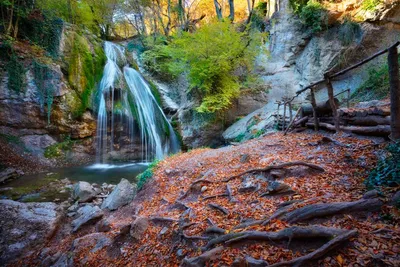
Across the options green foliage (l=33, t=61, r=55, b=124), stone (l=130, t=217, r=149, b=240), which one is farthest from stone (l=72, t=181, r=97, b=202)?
green foliage (l=33, t=61, r=55, b=124)

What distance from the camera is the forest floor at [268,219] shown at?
6.07 ft

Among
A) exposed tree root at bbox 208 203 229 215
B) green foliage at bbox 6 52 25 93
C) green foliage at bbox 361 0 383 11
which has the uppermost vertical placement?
green foliage at bbox 361 0 383 11

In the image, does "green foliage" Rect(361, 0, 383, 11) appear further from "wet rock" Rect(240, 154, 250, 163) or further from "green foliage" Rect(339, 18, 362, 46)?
"wet rock" Rect(240, 154, 250, 163)

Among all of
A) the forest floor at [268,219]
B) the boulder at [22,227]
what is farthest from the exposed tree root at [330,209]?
the boulder at [22,227]

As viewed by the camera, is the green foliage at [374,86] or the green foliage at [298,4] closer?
the green foliage at [374,86]

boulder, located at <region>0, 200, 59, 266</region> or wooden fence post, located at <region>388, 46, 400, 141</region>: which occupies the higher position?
wooden fence post, located at <region>388, 46, 400, 141</region>

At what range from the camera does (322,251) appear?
1774 mm

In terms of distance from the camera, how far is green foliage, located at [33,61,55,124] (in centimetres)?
1113

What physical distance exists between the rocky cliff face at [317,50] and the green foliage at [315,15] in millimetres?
338

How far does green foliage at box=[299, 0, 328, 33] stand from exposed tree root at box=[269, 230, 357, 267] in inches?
617

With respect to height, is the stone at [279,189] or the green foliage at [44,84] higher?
the green foliage at [44,84]

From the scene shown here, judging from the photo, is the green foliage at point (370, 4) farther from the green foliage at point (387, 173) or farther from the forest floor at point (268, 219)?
the green foliage at point (387, 173)

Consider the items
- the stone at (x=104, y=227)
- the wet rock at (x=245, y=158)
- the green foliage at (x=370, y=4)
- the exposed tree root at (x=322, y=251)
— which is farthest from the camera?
the green foliage at (x=370, y=4)

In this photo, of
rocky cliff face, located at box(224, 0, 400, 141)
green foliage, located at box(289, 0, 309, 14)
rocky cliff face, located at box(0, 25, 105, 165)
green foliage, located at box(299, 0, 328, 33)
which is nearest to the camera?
rocky cliff face, located at box(0, 25, 105, 165)
